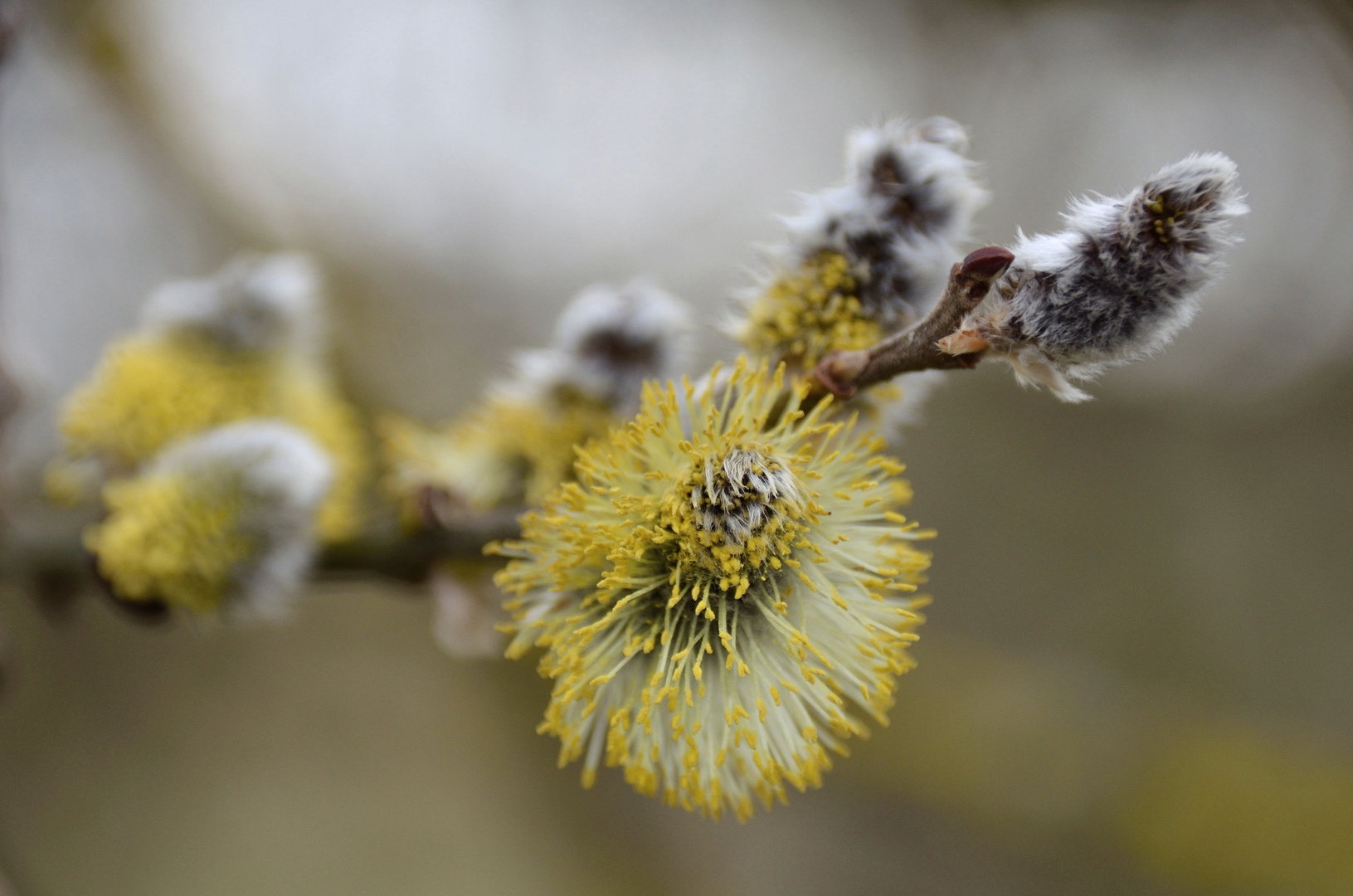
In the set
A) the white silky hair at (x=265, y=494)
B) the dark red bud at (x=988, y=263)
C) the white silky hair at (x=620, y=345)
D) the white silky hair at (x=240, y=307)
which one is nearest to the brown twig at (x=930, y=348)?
the dark red bud at (x=988, y=263)

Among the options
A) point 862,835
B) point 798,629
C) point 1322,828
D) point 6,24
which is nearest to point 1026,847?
point 862,835

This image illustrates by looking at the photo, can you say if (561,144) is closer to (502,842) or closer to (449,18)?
(449,18)

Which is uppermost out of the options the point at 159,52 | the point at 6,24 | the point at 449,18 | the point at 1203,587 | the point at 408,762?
the point at 449,18

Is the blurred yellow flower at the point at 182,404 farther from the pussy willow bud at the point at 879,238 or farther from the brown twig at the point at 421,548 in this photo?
the pussy willow bud at the point at 879,238

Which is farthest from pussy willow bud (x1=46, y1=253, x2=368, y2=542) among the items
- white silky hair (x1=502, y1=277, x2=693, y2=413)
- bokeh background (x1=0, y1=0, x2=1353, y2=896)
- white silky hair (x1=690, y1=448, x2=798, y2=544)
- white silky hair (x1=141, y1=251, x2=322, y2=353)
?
bokeh background (x1=0, y1=0, x2=1353, y2=896)

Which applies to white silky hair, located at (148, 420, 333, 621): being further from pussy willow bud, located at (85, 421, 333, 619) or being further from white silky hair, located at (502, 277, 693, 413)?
white silky hair, located at (502, 277, 693, 413)

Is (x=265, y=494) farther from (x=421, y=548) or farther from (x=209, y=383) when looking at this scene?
(x=209, y=383)

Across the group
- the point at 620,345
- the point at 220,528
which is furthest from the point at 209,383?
the point at 620,345
